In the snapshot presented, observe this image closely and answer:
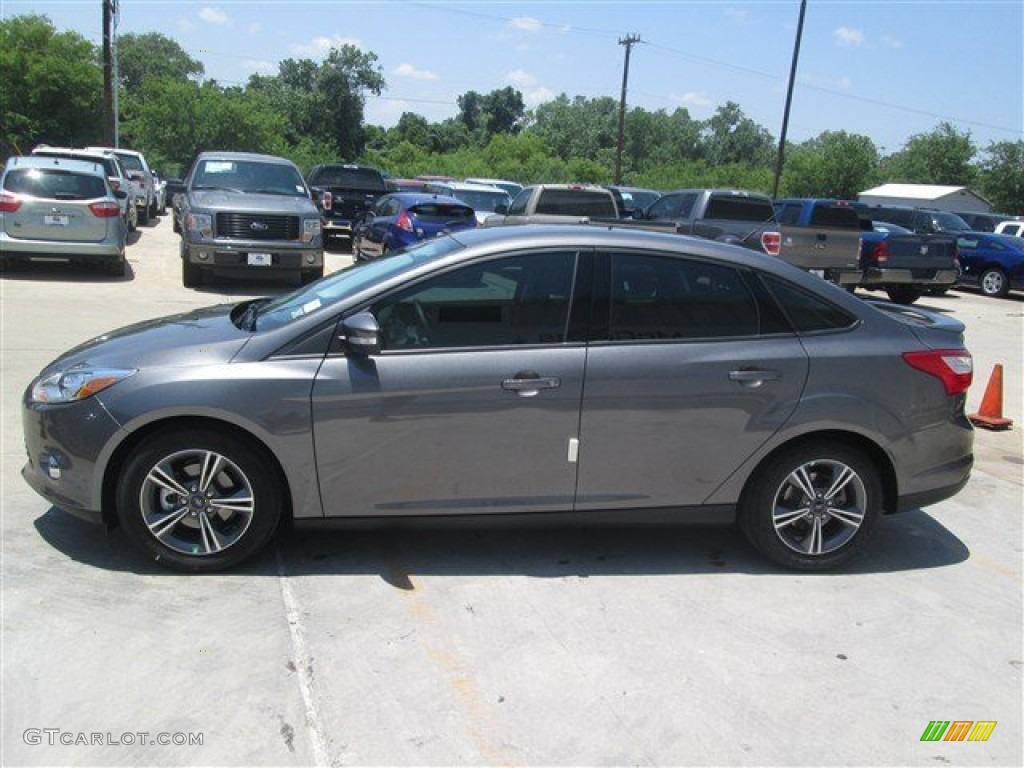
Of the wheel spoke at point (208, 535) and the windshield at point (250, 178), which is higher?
the windshield at point (250, 178)

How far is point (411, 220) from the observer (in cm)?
1462

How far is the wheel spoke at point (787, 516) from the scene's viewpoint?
14.6 feet

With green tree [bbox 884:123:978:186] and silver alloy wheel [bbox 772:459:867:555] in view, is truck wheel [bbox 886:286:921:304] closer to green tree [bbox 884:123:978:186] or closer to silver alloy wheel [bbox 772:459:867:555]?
silver alloy wheel [bbox 772:459:867:555]

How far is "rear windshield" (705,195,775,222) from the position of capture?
14.4 m

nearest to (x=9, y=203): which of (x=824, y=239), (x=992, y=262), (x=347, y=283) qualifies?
(x=347, y=283)

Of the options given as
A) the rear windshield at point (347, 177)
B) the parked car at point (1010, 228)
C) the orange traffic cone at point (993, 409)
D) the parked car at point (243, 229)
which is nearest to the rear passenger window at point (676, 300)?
the orange traffic cone at point (993, 409)

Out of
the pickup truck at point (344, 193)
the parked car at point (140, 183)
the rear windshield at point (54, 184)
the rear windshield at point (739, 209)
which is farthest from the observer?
the parked car at point (140, 183)

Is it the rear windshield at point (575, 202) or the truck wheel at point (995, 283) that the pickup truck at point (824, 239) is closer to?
the rear windshield at point (575, 202)

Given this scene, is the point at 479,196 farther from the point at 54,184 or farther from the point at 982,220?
the point at 982,220

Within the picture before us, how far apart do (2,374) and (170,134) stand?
43272 millimetres

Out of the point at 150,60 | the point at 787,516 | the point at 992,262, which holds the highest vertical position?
the point at 150,60

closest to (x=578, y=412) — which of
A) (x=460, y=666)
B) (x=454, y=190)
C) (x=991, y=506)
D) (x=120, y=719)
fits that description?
(x=460, y=666)

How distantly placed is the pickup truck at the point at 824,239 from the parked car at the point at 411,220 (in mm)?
5392

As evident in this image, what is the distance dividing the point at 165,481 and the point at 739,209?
12251mm
